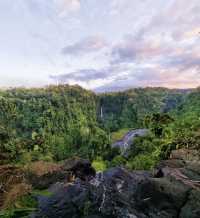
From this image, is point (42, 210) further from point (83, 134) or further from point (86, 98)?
point (86, 98)

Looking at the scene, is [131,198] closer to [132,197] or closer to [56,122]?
[132,197]

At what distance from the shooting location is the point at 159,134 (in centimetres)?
5441

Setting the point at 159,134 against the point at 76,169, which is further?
the point at 159,134

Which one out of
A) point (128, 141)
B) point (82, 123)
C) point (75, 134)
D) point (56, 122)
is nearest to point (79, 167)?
point (128, 141)

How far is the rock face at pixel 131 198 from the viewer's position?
17.5m

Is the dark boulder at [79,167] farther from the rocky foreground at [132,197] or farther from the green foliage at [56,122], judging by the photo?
the green foliage at [56,122]

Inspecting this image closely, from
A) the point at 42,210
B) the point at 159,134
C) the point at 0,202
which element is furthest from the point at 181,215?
the point at 159,134

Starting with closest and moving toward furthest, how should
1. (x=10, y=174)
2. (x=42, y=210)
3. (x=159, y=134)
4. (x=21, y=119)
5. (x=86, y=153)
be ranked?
(x=42, y=210), (x=10, y=174), (x=159, y=134), (x=86, y=153), (x=21, y=119)

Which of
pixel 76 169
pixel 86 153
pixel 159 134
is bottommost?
pixel 86 153

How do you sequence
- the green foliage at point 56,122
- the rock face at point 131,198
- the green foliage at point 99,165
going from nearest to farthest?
the rock face at point 131,198
the green foliage at point 99,165
the green foliage at point 56,122

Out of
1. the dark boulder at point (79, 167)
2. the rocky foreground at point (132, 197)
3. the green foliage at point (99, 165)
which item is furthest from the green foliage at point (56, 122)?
the rocky foreground at point (132, 197)

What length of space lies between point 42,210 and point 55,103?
470 ft

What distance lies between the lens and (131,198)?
1956 cm

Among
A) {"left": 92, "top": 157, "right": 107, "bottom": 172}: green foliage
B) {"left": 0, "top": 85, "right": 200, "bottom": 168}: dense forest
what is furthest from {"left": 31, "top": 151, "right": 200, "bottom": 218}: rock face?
{"left": 92, "top": 157, "right": 107, "bottom": 172}: green foliage
